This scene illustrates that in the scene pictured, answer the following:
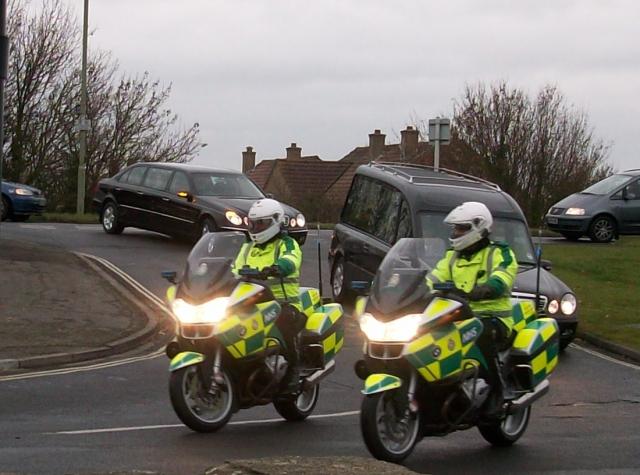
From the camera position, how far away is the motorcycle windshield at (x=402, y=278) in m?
9.17

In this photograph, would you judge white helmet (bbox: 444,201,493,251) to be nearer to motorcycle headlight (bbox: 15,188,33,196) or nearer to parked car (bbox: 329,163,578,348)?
parked car (bbox: 329,163,578,348)

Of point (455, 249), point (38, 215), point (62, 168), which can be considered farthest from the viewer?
point (62, 168)

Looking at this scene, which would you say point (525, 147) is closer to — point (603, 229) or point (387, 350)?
point (603, 229)

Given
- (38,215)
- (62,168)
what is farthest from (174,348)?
(62,168)

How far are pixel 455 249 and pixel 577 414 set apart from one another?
3023 mm

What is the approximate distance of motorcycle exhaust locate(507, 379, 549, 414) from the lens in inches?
388

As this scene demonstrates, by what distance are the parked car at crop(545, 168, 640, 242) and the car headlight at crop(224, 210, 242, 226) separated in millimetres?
9979

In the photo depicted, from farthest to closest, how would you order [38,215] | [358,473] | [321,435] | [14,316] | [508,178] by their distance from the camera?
[508,178]
[38,215]
[14,316]
[321,435]
[358,473]

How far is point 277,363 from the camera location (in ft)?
35.0

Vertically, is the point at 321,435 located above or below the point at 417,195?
below

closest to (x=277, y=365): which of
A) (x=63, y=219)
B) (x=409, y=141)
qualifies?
(x=63, y=219)

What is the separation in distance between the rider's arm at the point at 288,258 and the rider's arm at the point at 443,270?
1.41m

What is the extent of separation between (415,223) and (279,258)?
7.00m

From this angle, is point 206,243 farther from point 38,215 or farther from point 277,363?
point 38,215
